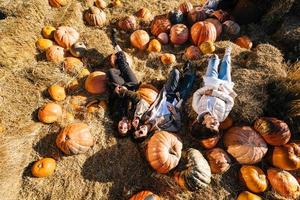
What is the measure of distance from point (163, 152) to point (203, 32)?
311 centimetres

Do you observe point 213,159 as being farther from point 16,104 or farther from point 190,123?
point 16,104

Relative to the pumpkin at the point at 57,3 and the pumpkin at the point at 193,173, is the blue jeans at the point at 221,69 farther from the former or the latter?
the pumpkin at the point at 57,3

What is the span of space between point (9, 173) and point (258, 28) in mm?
6086

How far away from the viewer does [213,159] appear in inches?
201

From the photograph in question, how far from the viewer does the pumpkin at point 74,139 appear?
16.6 ft

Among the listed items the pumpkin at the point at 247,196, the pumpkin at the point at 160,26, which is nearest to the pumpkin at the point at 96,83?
the pumpkin at the point at 160,26

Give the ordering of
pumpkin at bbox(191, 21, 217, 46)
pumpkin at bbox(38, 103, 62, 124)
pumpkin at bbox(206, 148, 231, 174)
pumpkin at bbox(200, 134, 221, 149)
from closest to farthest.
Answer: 1. pumpkin at bbox(206, 148, 231, 174)
2. pumpkin at bbox(200, 134, 221, 149)
3. pumpkin at bbox(38, 103, 62, 124)
4. pumpkin at bbox(191, 21, 217, 46)

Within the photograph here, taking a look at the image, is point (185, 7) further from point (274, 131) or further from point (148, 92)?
point (274, 131)

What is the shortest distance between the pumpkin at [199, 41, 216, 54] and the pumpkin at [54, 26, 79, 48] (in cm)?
287

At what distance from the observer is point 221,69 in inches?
231

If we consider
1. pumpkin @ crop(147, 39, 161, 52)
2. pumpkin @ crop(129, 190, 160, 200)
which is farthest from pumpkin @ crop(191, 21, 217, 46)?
pumpkin @ crop(129, 190, 160, 200)

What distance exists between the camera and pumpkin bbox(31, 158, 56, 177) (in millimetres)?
4980

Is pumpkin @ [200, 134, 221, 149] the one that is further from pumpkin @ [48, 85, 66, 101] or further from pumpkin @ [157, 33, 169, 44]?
pumpkin @ [48, 85, 66, 101]

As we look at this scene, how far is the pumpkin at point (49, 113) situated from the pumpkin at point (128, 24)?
8.86 ft
